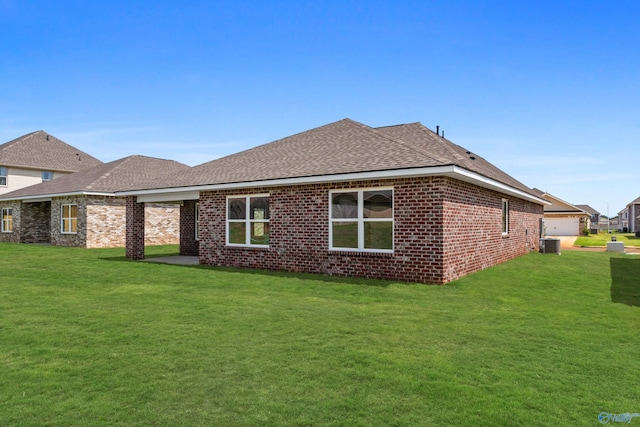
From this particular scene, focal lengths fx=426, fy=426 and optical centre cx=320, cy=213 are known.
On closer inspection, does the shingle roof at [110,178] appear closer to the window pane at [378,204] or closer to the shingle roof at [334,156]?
the shingle roof at [334,156]

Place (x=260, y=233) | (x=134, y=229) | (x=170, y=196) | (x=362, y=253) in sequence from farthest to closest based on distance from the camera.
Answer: (x=134, y=229) < (x=170, y=196) < (x=260, y=233) < (x=362, y=253)

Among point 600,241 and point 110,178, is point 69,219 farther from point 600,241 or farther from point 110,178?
point 600,241

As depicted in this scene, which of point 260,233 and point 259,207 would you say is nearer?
point 260,233

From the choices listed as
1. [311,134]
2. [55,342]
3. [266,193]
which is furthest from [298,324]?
[311,134]


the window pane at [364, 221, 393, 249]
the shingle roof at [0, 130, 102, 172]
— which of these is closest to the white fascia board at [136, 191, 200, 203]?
the window pane at [364, 221, 393, 249]

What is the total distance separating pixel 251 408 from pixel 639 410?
3.58 meters

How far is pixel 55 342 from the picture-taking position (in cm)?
599

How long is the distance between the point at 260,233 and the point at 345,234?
3.63m

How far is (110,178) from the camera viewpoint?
26.8 meters

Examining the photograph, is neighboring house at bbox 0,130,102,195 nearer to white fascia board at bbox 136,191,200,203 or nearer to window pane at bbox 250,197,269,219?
white fascia board at bbox 136,191,200,203

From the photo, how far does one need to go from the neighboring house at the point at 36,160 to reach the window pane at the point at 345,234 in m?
36.0

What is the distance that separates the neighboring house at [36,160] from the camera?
36688 millimetres

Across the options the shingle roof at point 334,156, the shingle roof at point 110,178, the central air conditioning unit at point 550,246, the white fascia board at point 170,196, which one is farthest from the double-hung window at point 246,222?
the central air conditioning unit at point 550,246

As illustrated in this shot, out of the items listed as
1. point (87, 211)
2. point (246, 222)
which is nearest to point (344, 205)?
point (246, 222)
